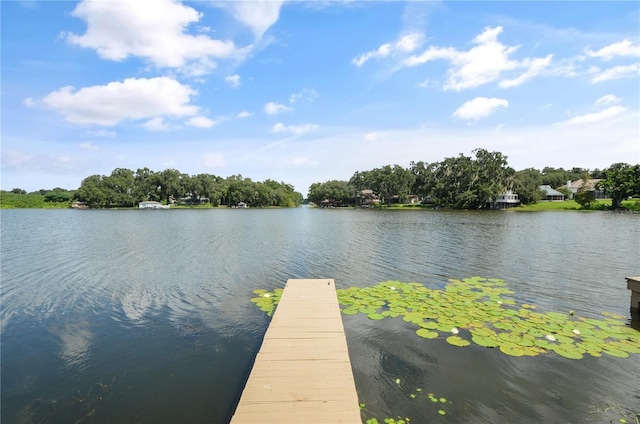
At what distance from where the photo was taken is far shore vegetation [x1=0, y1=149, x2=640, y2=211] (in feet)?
297

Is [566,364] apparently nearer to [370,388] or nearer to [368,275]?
[370,388]

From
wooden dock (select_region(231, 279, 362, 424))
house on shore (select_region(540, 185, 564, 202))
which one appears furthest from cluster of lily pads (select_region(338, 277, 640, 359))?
house on shore (select_region(540, 185, 564, 202))

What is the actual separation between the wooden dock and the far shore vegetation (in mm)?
94291

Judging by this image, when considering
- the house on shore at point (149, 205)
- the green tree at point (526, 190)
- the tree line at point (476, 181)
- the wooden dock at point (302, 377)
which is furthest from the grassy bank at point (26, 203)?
the green tree at point (526, 190)

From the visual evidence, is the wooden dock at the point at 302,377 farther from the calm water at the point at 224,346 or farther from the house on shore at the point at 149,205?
the house on shore at the point at 149,205

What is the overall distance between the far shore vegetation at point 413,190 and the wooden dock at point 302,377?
3712 inches

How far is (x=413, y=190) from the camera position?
137000mm

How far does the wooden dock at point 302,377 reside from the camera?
4.80m

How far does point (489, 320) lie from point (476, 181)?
308 feet

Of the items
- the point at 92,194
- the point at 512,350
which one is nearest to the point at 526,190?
the point at 512,350

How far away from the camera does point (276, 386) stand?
554 cm

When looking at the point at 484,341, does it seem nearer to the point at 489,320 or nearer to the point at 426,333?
the point at 426,333

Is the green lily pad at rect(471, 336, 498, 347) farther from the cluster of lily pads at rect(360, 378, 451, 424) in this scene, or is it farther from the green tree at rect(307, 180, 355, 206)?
the green tree at rect(307, 180, 355, 206)

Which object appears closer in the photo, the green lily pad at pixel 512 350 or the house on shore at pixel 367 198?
the green lily pad at pixel 512 350
